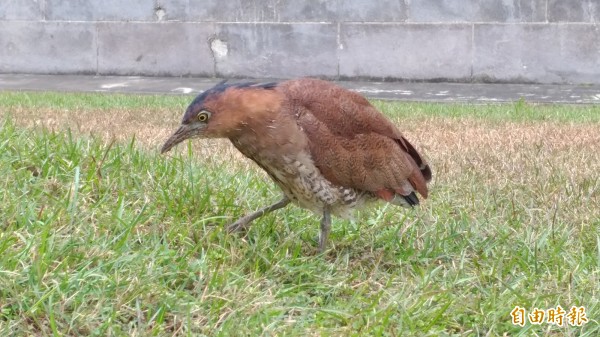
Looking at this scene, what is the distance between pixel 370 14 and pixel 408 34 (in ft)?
1.58

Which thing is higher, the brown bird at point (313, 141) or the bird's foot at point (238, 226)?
the brown bird at point (313, 141)

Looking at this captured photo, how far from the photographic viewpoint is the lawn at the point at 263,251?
3100 millimetres

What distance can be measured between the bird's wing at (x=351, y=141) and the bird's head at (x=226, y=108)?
13 centimetres

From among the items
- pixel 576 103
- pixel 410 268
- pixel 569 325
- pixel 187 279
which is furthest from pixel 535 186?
pixel 576 103

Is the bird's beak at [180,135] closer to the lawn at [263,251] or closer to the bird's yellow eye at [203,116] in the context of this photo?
the bird's yellow eye at [203,116]

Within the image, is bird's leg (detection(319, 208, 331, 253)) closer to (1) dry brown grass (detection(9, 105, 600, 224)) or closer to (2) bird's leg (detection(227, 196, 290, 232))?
(2) bird's leg (detection(227, 196, 290, 232))

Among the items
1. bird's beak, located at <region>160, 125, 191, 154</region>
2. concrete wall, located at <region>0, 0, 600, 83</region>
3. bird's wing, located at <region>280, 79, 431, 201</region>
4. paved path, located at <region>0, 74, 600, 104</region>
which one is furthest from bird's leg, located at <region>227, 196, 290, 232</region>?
concrete wall, located at <region>0, 0, 600, 83</region>

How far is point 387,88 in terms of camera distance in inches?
449

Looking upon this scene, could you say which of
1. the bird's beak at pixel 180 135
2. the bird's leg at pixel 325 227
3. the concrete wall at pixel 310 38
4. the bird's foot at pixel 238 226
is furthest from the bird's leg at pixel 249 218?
the concrete wall at pixel 310 38

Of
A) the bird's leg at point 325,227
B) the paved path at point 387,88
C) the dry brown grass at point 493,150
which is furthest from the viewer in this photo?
the paved path at point 387,88

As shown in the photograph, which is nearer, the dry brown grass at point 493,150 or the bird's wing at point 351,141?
the bird's wing at point 351,141

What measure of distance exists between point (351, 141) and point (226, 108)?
0.55 m

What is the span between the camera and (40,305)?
296 centimetres

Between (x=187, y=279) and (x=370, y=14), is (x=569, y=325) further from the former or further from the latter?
(x=370, y=14)
